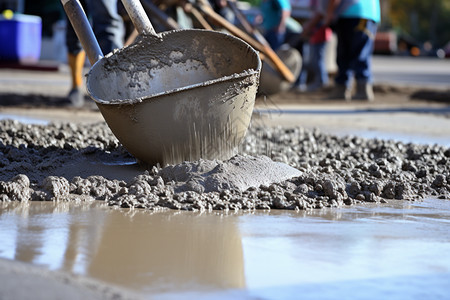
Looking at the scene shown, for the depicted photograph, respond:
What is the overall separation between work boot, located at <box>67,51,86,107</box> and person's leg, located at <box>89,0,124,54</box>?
1.33m

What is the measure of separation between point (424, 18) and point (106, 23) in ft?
139

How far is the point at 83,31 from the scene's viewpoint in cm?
416

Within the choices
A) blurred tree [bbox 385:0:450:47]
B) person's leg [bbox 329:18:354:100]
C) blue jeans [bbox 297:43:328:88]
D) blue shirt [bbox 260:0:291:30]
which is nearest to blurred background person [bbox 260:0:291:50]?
blue shirt [bbox 260:0:291:30]

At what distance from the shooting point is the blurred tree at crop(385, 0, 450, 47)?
143 ft

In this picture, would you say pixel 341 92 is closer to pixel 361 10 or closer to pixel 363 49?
pixel 363 49

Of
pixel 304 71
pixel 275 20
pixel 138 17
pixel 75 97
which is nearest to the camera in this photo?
pixel 138 17

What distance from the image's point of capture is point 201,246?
104 inches

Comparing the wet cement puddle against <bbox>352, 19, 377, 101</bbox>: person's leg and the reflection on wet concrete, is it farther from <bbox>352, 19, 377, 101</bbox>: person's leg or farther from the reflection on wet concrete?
<bbox>352, 19, 377, 101</bbox>: person's leg

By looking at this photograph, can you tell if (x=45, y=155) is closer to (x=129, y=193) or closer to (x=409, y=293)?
(x=129, y=193)

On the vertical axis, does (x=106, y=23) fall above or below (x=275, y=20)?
below

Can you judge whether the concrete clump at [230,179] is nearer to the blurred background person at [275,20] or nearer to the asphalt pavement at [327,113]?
the asphalt pavement at [327,113]

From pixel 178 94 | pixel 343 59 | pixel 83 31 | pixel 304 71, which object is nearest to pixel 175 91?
pixel 178 94

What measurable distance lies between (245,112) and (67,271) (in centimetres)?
184

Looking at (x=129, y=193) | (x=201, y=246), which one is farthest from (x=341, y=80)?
(x=201, y=246)
